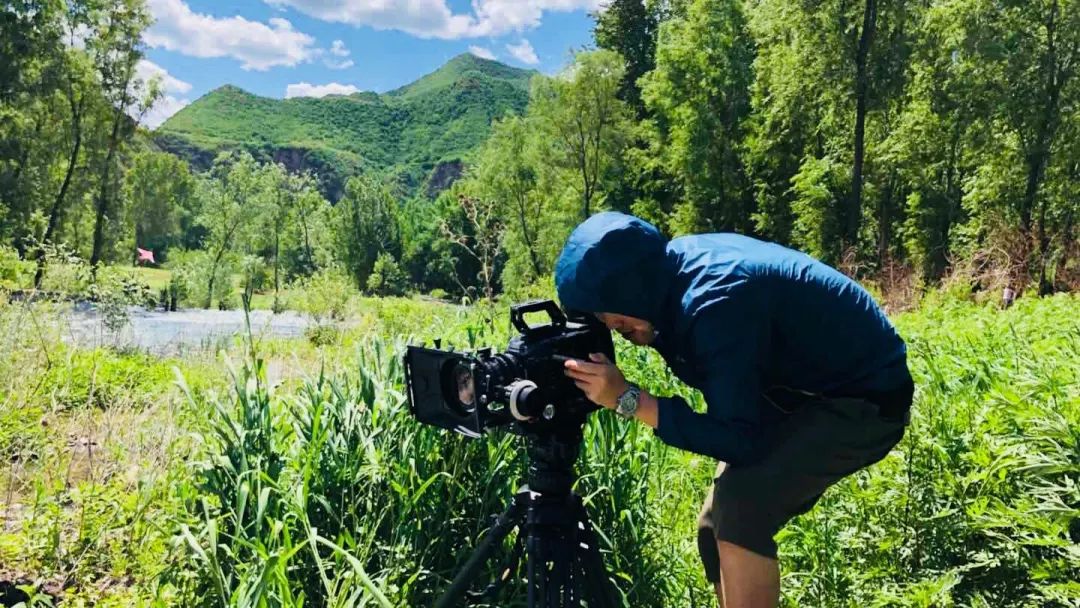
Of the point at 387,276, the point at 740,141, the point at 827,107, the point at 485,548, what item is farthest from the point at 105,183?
the point at 485,548

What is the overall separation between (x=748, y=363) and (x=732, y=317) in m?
0.10

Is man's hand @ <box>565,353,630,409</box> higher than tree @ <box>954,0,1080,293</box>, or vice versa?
tree @ <box>954,0,1080,293</box>

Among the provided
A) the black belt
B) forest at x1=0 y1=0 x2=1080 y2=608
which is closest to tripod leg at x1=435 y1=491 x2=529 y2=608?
forest at x1=0 y1=0 x2=1080 y2=608

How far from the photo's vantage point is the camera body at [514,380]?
1701mm

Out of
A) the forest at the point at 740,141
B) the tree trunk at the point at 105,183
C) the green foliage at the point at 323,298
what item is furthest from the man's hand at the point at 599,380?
the tree trunk at the point at 105,183

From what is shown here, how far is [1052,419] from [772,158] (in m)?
22.2

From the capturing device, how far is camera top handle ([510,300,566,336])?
1834mm

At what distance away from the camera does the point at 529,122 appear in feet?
104

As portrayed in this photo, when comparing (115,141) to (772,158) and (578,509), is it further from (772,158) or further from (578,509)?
(578,509)

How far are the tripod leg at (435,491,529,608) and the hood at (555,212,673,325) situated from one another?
1.75ft

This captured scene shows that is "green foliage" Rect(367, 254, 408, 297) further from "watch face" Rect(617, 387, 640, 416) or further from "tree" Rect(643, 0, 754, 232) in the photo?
"watch face" Rect(617, 387, 640, 416)

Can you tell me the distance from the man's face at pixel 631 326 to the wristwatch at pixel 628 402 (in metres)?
0.18

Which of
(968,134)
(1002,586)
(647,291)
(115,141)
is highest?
(115,141)

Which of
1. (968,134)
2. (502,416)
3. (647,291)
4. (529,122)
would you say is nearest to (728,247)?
(647,291)
